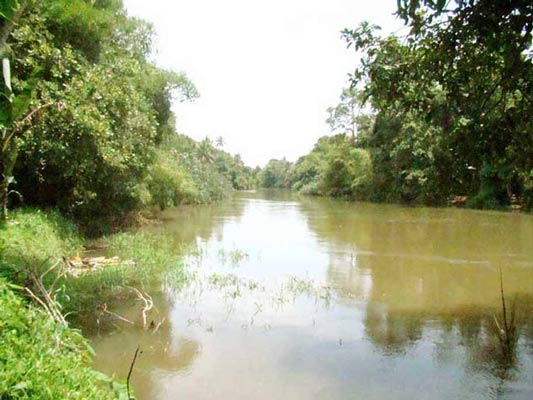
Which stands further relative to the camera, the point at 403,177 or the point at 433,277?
the point at 403,177

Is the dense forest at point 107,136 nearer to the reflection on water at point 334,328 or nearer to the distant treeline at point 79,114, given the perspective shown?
the distant treeline at point 79,114

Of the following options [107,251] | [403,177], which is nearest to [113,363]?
[107,251]

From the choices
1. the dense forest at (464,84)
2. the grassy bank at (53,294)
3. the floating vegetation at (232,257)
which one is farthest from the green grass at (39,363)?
the floating vegetation at (232,257)

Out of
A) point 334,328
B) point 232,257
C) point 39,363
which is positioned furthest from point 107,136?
point 39,363

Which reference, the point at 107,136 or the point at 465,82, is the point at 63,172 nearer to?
the point at 107,136

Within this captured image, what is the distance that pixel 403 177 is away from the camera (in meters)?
32.7

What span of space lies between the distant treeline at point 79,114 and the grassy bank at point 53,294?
3.85 feet

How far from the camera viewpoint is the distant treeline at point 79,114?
9180 mm

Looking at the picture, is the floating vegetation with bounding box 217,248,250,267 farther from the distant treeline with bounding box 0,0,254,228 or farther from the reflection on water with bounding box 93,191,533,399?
the distant treeline with bounding box 0,0,254,228

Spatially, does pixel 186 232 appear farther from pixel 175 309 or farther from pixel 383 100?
pixel 383 100

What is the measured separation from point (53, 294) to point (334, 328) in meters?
4.08

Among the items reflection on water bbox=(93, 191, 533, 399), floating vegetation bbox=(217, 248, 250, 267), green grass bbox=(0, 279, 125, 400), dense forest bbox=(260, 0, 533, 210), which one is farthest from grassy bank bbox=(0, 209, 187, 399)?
dense forest bbox=(260, 0, 533, 210)

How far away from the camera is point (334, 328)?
22.4 feet

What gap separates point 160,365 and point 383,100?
423 cm
